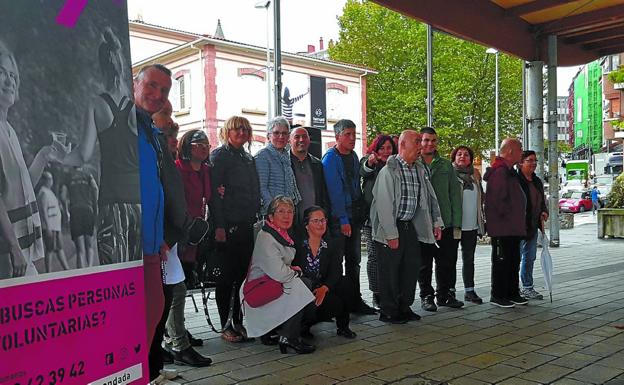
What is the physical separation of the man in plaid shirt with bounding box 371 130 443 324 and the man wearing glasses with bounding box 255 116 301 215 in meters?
0.93

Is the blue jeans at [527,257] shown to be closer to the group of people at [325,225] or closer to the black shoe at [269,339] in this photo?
the group of people at [325,225]

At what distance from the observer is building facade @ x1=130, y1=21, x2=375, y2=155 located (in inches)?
988

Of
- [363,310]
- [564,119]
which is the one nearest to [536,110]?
[363,310]

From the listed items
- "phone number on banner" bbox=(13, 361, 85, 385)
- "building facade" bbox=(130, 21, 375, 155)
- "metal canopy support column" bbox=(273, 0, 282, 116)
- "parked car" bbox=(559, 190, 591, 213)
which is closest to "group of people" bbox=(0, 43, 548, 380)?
"phone number on banner" bbox=(13, 361, 85, 385)

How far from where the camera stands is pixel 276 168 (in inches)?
201

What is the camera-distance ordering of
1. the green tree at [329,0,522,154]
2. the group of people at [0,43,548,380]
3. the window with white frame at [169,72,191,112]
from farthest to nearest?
the green tree at [329,0,522,154] → the window with white frame at [169,72,191,112] → the group of people at [0,43,548,380]

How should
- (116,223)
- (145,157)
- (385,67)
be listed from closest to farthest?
(116,223), (145,157), (385,67)

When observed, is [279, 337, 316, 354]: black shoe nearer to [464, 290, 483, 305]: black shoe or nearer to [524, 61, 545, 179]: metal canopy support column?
[464, 290, 483, 305]: black shoe

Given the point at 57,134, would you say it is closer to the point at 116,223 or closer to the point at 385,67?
the point at 116,223

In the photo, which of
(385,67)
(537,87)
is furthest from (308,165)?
(385,67)

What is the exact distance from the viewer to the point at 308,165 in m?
5.50

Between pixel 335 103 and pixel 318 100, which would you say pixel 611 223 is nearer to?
pixel 318 100

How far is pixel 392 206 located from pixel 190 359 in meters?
2.45

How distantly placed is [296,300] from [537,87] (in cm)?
950
